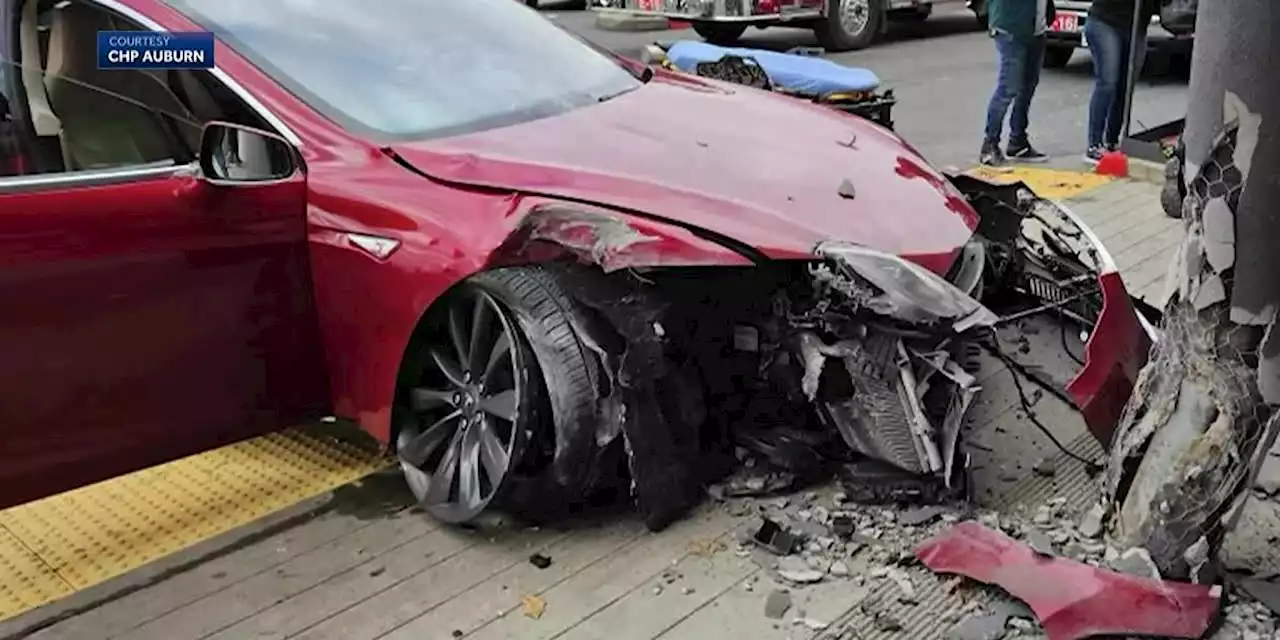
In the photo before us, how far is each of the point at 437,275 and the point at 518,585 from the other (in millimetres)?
A: 843

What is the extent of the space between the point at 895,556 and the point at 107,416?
2084mm

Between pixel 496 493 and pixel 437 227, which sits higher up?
pixel 437 227

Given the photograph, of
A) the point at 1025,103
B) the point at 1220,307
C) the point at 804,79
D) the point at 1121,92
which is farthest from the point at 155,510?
the point at 1121,92

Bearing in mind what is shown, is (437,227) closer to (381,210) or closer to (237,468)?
(381,210)

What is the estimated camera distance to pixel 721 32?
1486 cm

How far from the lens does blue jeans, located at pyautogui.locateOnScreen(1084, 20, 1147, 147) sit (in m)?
7.94

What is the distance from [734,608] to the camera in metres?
3.10

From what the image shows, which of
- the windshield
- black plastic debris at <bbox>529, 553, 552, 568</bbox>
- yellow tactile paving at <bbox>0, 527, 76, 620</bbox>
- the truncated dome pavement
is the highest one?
the windshield

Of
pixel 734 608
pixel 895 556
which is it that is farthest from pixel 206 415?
pixel 895 556

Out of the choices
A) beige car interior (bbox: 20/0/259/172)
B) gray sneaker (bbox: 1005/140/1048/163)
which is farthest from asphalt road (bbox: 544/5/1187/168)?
beige car interior (bbox: 20/0/259/172)

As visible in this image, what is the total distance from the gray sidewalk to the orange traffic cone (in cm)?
455

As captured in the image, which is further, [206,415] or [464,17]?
[464,17]

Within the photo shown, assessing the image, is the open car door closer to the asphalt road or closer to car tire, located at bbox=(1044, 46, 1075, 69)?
the asphalt road

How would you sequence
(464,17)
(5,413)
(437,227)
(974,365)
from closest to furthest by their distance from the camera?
(5,413) → (437,227) → (974,365) → (464,17)
